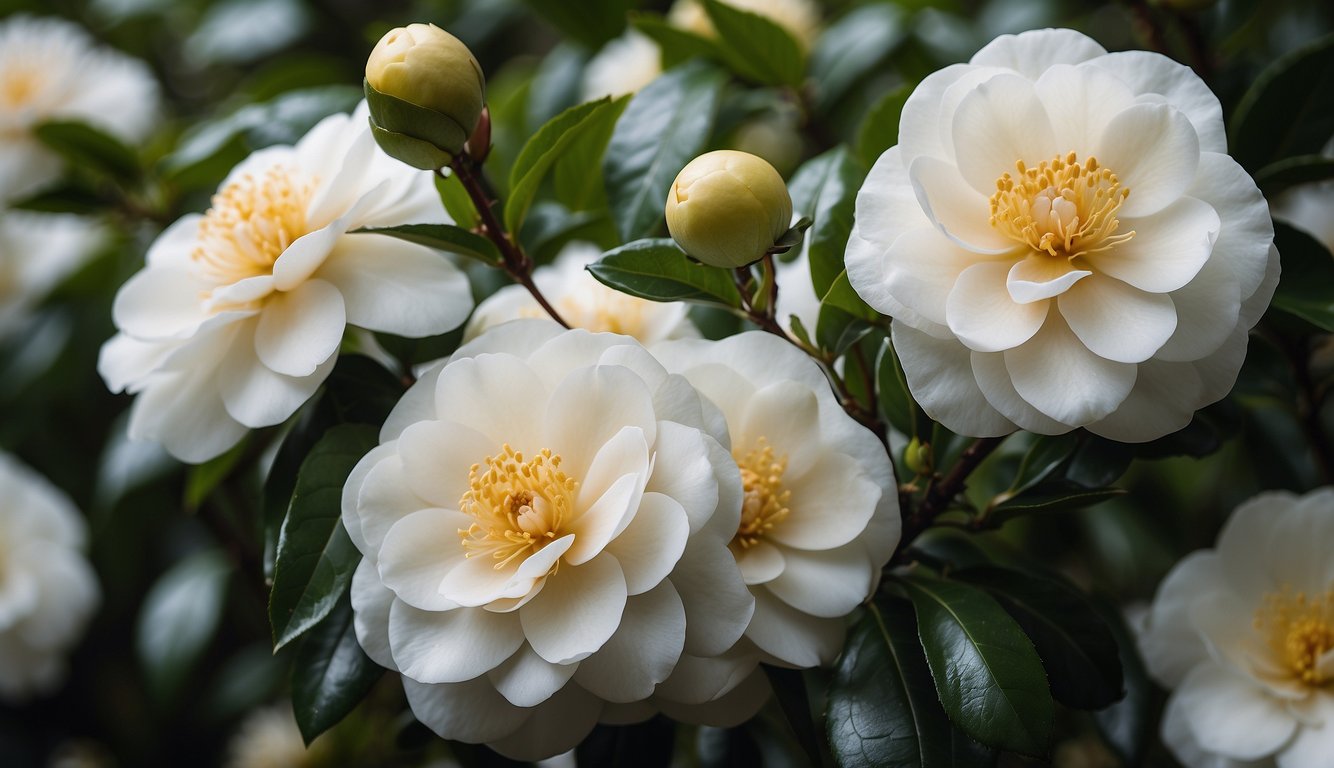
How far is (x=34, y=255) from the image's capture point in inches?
58.3

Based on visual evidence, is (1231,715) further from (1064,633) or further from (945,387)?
(945,387)

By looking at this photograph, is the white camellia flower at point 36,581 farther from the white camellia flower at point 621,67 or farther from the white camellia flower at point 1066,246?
the white camellia flower at point 1066,246

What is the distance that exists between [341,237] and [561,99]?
1.93 feet

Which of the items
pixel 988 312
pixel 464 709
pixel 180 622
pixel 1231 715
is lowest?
pixel 180 622

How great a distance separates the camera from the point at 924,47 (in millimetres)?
1115

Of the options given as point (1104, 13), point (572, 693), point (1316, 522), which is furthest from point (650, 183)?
point (1104, 13)

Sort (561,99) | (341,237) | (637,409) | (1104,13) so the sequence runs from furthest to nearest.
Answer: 1. (1104,13)
2. (561,99)
3. (341,237)
4. (637,409)

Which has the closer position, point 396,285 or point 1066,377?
point 1066,377

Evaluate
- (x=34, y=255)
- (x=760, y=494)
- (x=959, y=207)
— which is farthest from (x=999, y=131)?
(x=34, y=255)

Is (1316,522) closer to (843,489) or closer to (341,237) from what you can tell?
(843,489)

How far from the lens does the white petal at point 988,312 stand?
558 mm

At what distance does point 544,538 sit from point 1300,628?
570 millimetres

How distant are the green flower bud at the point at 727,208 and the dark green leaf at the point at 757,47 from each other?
1.36ft

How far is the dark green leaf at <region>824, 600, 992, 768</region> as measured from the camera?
625 mm
